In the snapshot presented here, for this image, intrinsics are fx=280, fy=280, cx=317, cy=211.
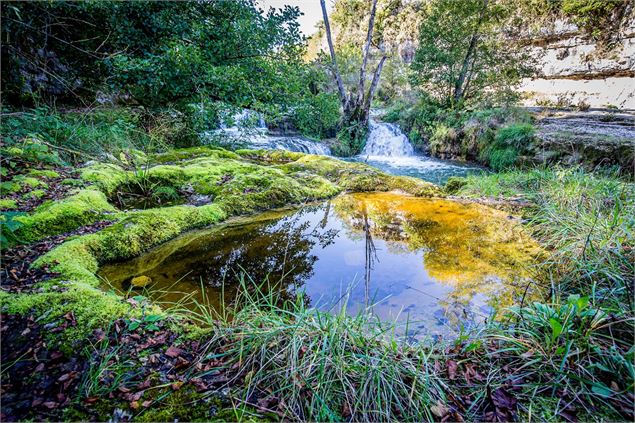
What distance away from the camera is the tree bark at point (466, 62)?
39.6 feet

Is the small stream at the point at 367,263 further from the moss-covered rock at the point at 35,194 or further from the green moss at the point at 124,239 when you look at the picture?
the moss-covered rock at the point at 35,194

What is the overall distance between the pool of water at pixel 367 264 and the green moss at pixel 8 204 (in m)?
1.21

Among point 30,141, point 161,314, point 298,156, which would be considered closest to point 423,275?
point 161,314

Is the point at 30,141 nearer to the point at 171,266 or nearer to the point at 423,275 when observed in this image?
the point at 171,266

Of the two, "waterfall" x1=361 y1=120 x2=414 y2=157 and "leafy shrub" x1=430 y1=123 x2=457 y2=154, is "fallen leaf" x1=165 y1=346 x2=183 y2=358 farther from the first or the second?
"leafy shrub" x1=430 y1=123 x2=457 y2=154

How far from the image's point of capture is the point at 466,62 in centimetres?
1269

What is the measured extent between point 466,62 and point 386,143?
506 centimetres

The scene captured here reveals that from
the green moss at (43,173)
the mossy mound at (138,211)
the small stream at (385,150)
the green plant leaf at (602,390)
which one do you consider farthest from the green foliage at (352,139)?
the green plant leaf at (602,390)

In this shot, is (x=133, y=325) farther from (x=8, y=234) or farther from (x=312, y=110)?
(x=312, y=110)

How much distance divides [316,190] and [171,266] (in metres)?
2.79

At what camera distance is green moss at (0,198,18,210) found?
2598mm

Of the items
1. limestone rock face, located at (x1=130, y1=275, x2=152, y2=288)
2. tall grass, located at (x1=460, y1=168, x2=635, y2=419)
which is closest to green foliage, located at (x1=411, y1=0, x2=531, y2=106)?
tall grass, located at (x1=460, y1=168, x2=635, y2=419)

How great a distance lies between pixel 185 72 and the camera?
4.99 meters

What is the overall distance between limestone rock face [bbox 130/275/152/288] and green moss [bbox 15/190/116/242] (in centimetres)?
98
